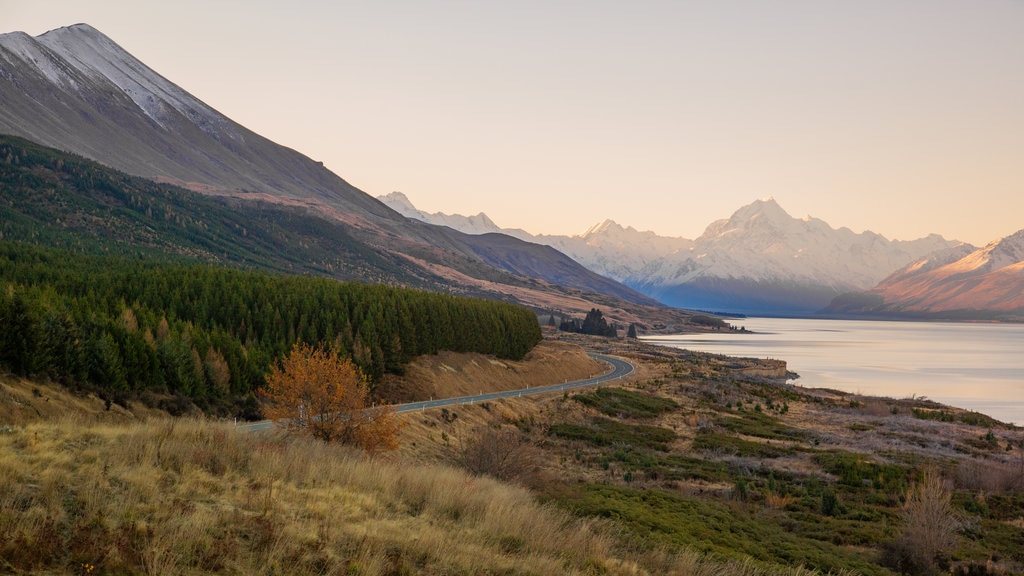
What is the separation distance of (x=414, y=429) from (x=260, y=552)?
33874 millimetres

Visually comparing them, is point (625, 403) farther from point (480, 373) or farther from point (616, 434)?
point (480, 373)

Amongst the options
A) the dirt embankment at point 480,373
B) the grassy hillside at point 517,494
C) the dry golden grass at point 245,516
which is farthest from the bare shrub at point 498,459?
the dirt embankment at point 480,373

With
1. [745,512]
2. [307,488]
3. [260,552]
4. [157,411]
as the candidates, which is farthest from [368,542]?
A: [157,411]

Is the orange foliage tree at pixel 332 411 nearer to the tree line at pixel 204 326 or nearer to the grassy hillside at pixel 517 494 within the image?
the grassy hillside at pixel 517 494

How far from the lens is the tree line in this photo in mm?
36719

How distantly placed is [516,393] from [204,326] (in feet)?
98.1

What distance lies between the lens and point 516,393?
70.7 meters

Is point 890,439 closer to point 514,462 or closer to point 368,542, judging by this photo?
point 514,462

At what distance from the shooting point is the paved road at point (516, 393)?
50.9 m

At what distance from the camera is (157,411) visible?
37.6 metres

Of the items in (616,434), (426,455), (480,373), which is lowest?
(480,373)

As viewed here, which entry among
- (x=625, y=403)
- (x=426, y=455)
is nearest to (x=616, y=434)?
(x=625, y=403)

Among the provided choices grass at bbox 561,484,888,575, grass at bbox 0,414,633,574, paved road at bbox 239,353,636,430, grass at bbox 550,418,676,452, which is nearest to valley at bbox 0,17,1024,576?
grass at bbox 0,414,633,574

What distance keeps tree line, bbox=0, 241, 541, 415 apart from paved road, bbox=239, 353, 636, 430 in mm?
5341
